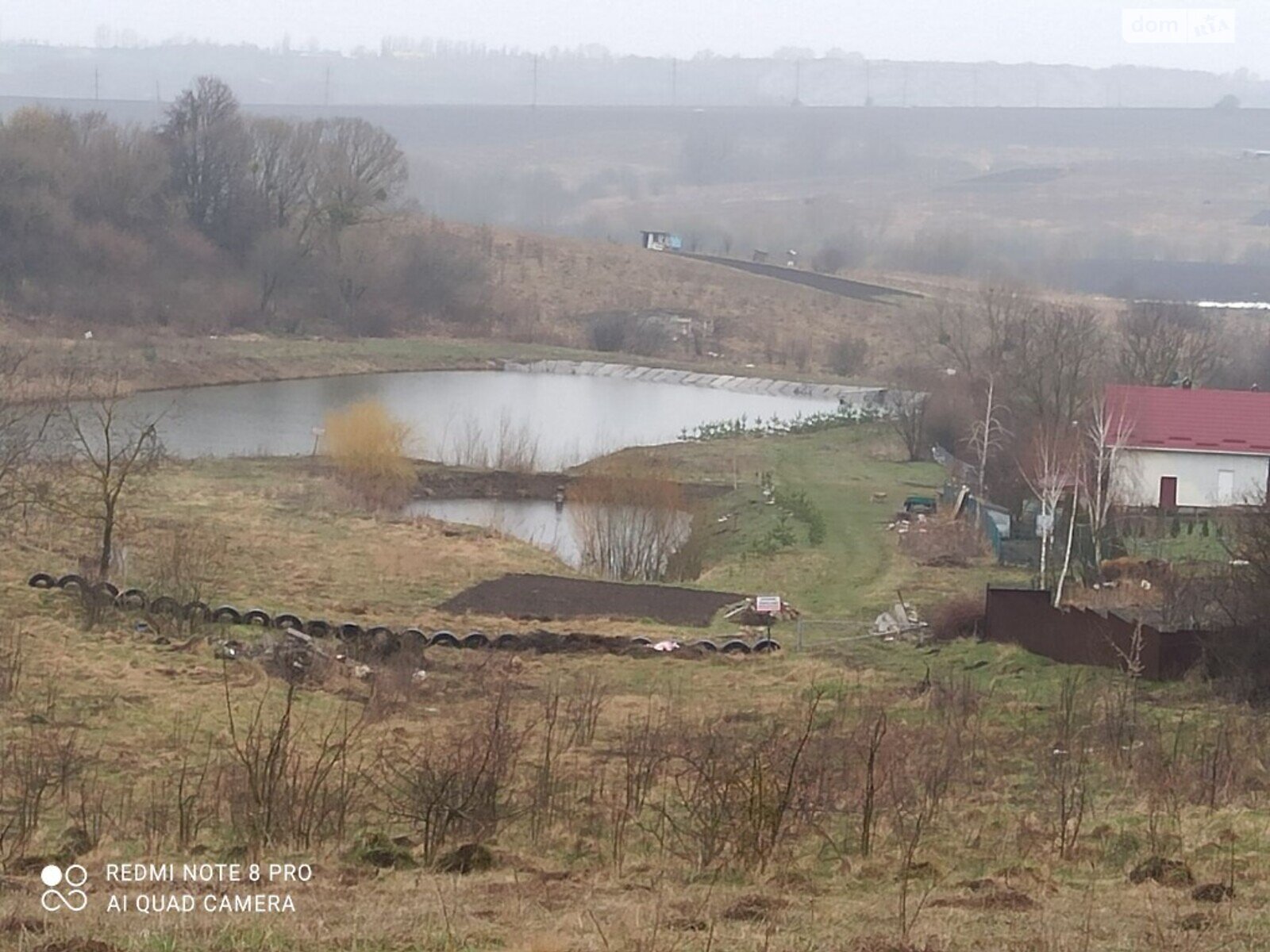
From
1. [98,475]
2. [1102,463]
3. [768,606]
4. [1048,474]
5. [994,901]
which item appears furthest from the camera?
[98,475]

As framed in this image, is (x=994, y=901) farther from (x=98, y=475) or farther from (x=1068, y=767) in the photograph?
(x=98, y=475)

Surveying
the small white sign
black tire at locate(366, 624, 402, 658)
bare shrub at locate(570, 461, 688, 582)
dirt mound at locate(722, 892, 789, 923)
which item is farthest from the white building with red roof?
dirt mound at locate(722, 892, 789, 923)

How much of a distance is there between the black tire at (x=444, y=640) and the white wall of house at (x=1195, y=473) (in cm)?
1155

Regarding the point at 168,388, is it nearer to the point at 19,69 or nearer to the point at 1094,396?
the point at 1094,396

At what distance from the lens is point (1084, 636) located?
1405 centimetres

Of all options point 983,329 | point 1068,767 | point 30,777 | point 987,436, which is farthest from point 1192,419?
point 983,329

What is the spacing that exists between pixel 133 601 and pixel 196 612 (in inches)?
36.6

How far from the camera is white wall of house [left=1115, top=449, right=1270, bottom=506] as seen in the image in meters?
24.3

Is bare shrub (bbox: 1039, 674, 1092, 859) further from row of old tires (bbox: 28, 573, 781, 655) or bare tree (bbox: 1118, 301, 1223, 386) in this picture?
bare tree (bbox: 1118, 301, 1223, 386)

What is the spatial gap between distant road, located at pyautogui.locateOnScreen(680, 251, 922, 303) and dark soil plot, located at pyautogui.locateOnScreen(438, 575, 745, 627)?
47.8 metres

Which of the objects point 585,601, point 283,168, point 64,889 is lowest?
point 585,601

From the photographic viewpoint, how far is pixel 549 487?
30.5 meters

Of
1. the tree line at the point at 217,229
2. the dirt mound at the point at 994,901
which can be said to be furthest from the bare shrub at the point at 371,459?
the tree line at the point at 217,229

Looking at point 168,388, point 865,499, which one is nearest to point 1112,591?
point 865,499
